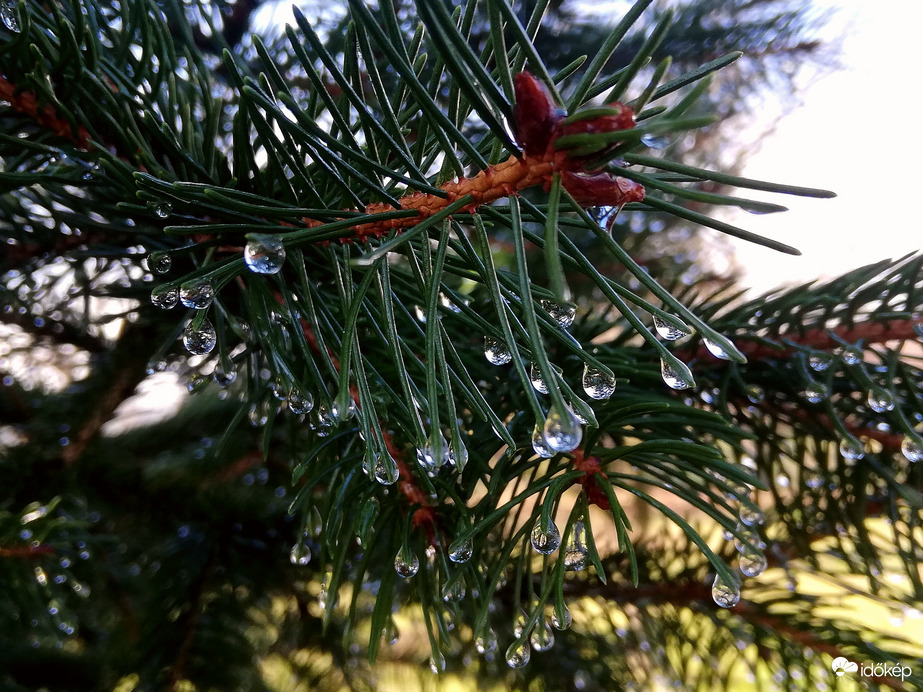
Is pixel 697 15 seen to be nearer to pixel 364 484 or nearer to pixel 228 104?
pixel 228 104

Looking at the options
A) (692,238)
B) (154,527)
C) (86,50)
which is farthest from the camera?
(692,238)

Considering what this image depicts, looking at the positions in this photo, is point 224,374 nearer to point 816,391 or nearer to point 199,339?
point 199,339

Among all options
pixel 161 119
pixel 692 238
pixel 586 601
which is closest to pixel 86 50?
pixel 161 119

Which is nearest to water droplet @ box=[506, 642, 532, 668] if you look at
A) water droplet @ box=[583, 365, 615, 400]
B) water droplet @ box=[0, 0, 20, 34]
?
water droplet @ box=[583, 365, 615, 400]
